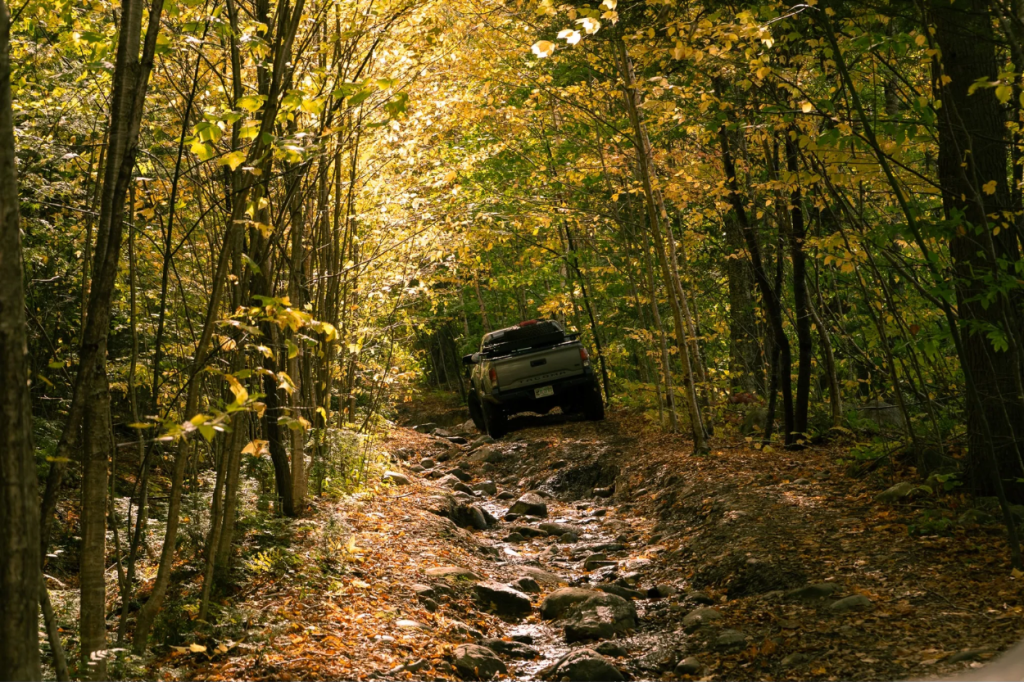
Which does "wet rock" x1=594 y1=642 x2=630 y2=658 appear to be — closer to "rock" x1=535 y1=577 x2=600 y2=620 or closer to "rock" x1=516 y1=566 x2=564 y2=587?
"rock" x1=535 y1=577 x2=600 y2=620

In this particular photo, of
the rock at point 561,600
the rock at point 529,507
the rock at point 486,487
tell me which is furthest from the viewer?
the rock at point 486,487

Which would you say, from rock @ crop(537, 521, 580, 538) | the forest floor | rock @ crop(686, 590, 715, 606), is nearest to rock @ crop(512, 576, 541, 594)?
the forest floor

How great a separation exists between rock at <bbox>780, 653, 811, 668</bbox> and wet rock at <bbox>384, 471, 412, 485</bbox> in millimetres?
6467

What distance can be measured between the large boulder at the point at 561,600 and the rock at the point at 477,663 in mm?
1049

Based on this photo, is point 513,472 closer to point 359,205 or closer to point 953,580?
point 359,205

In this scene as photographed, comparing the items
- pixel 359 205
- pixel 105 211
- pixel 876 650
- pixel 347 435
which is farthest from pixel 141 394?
pixel 876 650

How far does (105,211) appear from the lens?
3217 millimetres

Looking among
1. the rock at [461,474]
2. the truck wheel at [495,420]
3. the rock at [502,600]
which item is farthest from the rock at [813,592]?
the truck wheel at [495,420]

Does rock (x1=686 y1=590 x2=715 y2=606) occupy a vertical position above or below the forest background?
below

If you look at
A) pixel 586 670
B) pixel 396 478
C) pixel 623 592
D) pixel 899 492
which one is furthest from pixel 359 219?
pixel 899 492

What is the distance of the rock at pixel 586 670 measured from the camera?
473 cm

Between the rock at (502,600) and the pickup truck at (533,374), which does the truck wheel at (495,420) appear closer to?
the pickup truck at (533,374)

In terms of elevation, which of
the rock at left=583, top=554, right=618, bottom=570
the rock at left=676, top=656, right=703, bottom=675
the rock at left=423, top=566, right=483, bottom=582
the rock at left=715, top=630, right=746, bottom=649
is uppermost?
the rock at left=423, top=566, right=483, bottom=582

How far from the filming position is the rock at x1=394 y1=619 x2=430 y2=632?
537 centimetres
